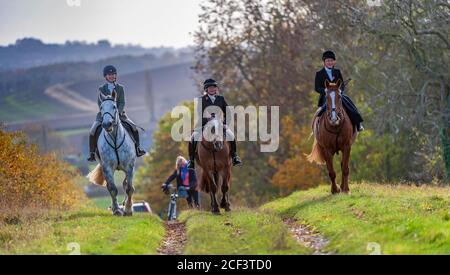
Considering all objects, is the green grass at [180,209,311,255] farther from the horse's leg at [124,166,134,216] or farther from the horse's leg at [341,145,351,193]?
the horse's leg at [341,145,351,193]

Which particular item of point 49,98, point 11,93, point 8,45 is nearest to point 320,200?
point 8,45

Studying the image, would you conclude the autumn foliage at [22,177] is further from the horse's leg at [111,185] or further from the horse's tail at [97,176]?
the horse's leg at [111,185]

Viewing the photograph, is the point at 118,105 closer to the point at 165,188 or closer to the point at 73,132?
the point at 165,188

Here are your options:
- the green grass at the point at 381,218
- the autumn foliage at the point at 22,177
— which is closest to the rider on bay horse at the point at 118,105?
the green grass at the point at 381,218

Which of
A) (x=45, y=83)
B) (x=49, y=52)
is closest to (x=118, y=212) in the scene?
(x=49, y=52)

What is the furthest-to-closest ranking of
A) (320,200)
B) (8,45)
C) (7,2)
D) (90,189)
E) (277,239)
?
(90,189) < (7,2) < (8,45) < (320,200) < (277,239)

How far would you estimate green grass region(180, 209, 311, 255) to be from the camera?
548 inches

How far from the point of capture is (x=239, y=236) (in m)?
16.3

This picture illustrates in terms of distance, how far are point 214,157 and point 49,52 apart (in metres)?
56.0

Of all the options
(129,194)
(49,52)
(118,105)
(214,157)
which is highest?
(49,52)

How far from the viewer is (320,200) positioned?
2178cm

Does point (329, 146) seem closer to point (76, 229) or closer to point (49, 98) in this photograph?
point (76, 229)
